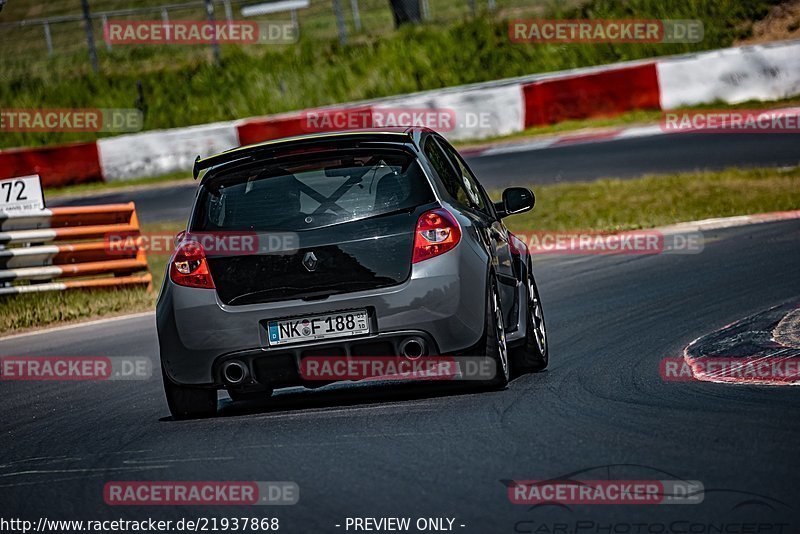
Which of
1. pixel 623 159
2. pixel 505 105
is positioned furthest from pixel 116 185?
pixel 623 159

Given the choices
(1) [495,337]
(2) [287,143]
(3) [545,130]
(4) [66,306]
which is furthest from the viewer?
(3) [545,130]

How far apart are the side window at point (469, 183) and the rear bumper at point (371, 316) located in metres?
1.09

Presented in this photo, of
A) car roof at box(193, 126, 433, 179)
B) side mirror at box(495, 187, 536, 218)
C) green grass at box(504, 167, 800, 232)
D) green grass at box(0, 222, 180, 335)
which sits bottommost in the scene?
green grass at box(504, 167, 800, 232)

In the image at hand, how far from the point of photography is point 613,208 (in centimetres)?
1795

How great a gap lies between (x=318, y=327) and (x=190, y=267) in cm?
79

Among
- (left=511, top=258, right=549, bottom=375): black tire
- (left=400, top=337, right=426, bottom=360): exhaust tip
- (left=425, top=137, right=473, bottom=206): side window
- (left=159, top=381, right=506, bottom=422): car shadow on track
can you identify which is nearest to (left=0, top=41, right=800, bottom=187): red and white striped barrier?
(left=511, top=258, right=549, bottom=375): black tire

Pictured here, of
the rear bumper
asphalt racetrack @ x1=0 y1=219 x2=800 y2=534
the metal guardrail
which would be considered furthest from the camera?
the metal guardrail

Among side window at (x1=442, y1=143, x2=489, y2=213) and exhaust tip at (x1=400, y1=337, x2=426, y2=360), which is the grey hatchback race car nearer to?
exhaust tip at (x1=400, y1=337, x2=426, y2=360)

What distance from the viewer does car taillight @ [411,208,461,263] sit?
727 centimetres

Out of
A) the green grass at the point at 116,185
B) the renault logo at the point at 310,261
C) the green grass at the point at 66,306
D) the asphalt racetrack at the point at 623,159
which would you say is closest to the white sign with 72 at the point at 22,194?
the green grass at the point at 66,306

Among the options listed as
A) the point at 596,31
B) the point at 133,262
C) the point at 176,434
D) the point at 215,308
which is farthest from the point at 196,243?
the point at 596,31

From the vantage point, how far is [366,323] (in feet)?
23.5

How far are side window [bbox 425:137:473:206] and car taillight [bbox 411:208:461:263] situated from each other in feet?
1.61

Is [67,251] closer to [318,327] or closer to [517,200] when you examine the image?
[517,200]
